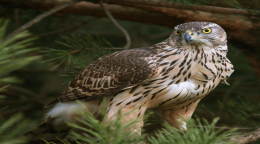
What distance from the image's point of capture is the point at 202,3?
263 centimetres

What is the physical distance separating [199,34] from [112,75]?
2.54ft

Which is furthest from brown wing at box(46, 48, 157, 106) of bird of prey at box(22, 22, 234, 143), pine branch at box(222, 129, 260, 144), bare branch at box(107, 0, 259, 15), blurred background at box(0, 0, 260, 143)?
pine branch at box(222, 129, 260, 144)

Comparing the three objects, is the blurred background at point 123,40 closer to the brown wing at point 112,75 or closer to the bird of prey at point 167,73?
the brown wing at point 112,75

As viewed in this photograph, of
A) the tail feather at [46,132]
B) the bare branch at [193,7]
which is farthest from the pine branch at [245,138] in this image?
the tail feather at [46,132]

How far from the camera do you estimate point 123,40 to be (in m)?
4.30

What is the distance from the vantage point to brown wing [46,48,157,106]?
2.37 m

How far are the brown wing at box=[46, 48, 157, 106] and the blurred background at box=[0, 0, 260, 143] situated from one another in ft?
0.64

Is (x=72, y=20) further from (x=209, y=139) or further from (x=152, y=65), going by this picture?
(x=209, y=139)

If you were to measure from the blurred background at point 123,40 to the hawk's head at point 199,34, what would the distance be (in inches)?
10.4

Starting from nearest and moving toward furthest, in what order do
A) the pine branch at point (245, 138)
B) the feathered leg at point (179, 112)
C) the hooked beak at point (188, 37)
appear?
the pine branch at point (245, 138) < the hooked beak at point (188, 37) < the feathered leg at point (179, 112)

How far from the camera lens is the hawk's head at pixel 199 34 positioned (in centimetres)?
233

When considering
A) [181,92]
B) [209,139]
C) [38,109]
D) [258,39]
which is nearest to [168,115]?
[181,92]

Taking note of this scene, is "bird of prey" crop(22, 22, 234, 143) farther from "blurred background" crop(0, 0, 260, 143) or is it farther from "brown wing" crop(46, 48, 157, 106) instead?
"blurred background" crop(0, 0, 260, 143)

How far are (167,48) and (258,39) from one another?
116 cm
